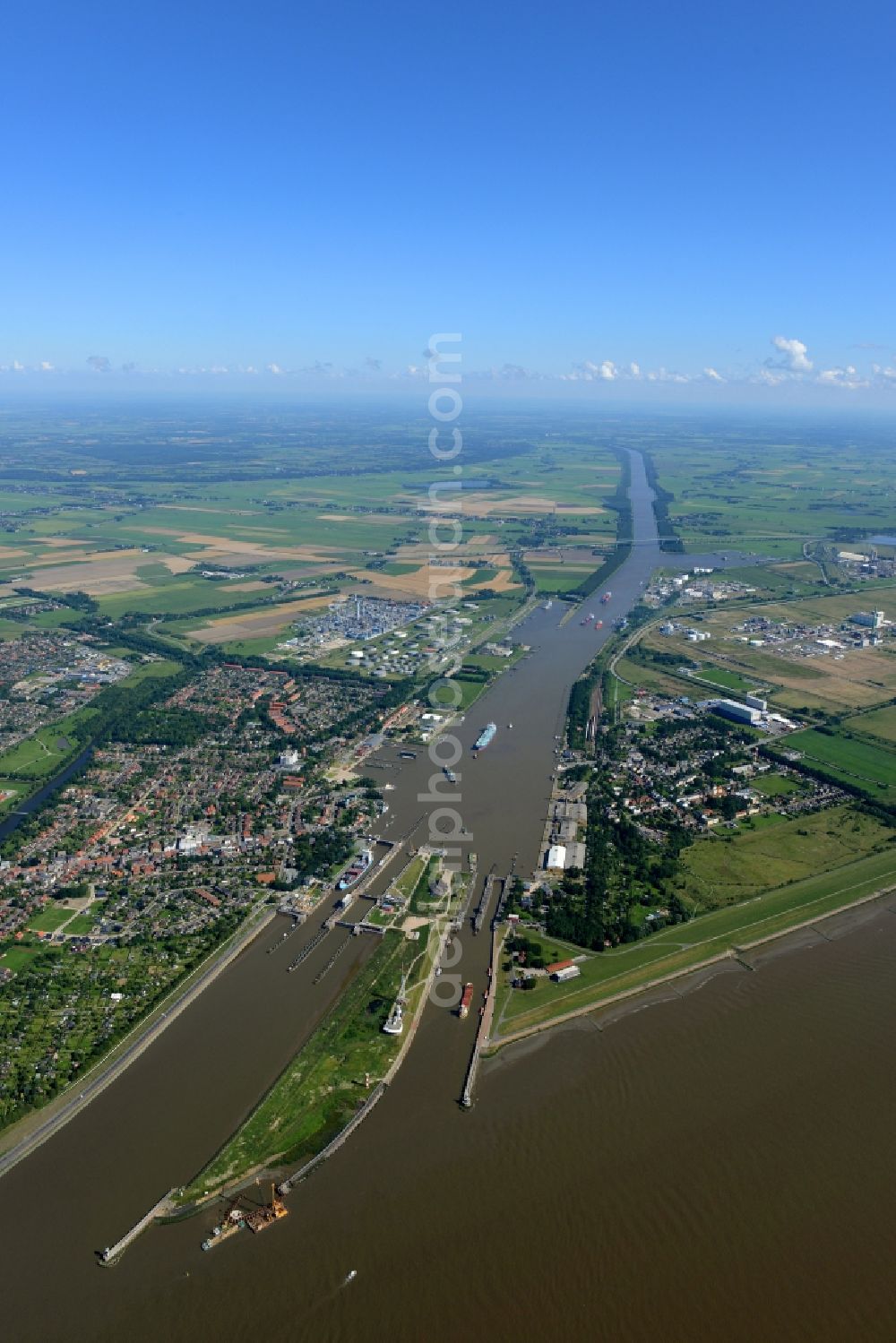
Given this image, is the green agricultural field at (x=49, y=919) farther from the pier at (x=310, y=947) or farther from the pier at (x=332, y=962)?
the pier at (x=332, y=962)

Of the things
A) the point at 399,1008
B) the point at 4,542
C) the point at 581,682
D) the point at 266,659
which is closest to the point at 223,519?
the point at 4,542

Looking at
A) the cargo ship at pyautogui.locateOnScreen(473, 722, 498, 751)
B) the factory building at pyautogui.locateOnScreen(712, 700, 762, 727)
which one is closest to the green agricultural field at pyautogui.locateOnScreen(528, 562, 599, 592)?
the factory building at pyautogui.locateOnScreen(712, 700, 762, 727)

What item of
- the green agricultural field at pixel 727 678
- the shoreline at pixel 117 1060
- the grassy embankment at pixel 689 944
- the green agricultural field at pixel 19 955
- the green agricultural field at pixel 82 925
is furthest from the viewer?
the green agricultural field at pixel 727 678

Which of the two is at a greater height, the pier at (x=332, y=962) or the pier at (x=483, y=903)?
the pier at (x=483, y=903)

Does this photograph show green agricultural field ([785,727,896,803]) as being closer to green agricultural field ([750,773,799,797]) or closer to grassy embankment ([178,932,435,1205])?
green agricultural field ([750,773,799,797])

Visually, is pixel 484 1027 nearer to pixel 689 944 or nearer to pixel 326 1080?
pixel 326 1080

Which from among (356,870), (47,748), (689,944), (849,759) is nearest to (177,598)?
(47,748)

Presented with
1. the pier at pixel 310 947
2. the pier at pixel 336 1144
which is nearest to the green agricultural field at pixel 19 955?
the pier at pixel 310 947
